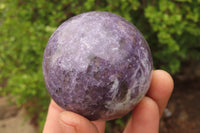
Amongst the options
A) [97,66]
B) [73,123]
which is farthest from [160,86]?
[73,123]

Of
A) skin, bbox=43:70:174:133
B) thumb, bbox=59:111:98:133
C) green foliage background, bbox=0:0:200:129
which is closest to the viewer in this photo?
thumb, bbox=59:111:98:133

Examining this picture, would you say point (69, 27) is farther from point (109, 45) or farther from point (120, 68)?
point (120, 68)

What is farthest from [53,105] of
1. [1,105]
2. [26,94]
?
[1,105]

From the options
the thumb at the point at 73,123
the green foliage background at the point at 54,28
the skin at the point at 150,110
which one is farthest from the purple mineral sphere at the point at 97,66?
the green foliage background at the point at 54,28

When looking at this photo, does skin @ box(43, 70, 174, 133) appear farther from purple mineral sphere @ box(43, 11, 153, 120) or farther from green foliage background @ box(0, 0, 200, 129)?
green foliage background @ box(0, 0, 200, 129)

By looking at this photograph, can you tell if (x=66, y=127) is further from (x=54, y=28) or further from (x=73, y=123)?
(x=54, y=28)

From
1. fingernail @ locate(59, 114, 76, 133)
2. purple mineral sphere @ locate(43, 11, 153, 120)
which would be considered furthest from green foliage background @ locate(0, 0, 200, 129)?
fingernail @ locate(59, 114, 76, 133)
